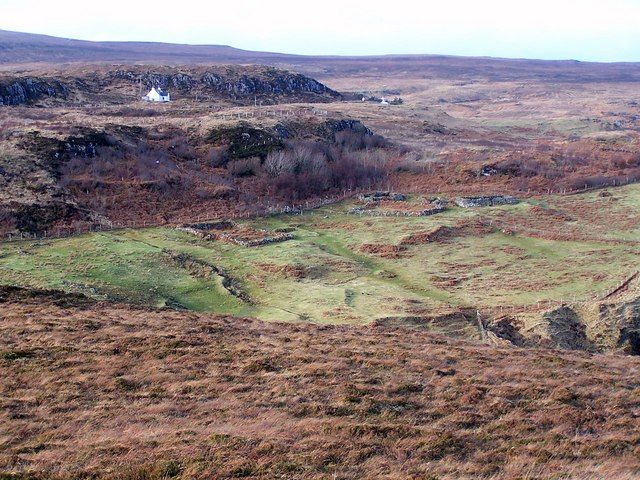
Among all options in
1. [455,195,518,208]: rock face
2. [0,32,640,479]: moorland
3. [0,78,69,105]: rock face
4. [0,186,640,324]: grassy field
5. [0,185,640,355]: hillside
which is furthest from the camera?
[0,78,69,105]: rock face

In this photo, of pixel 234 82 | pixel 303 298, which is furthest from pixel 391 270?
pixel 234 82

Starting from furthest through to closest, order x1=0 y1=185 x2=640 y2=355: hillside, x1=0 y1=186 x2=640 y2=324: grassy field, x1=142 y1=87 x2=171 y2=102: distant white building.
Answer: x1=142 y1=87 x2=171 y2=102: distant white building < x1=0 y1=186 x2=640 y2=324: grassy field < x1=0 y1=185 x2=640 y2=355: hillside

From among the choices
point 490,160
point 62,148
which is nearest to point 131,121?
point 62,148

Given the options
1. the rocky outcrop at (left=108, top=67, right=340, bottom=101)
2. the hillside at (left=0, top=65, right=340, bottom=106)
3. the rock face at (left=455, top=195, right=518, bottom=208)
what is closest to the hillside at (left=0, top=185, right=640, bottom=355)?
the rock face at (left=455, top=195, right=518, bottom=208)

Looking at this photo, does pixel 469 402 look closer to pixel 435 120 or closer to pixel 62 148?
pixel 62 148

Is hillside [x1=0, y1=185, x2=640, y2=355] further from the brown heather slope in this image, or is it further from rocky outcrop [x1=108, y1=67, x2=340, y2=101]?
rocky outcrop [x1=108, y1=67, x2=340, y2=101]

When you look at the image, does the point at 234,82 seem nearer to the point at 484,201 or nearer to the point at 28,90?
the point at 28,90
